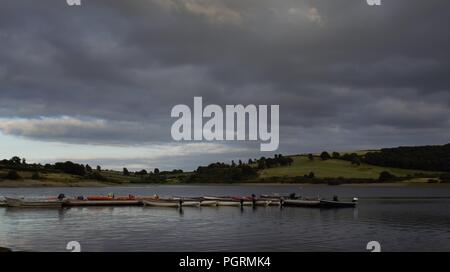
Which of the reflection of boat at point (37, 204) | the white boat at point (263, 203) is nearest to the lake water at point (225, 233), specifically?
the reflection of boat at point (37, 204)

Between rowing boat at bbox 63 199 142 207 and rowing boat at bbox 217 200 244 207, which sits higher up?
rowing boat at bbox 63 199 142 207

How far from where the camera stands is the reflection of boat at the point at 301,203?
123188 millimetres

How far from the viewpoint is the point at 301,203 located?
414ft

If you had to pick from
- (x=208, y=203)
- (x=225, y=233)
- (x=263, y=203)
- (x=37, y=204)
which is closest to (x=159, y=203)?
(x=208, y=203)

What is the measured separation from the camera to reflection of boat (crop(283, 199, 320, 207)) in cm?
12319

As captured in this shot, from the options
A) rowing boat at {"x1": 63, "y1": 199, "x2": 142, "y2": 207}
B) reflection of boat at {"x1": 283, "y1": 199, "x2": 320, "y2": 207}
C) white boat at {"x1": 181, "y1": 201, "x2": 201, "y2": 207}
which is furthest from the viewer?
reflection of boat at {"x1": 283, "y1": 199, "x2": 320, "y2": 207}

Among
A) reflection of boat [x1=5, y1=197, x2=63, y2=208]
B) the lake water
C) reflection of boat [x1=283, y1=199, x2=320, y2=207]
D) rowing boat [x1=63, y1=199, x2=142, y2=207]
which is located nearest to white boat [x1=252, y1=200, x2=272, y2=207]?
reflection of boat [x1=283, y1=199, x2=320, y2=207]

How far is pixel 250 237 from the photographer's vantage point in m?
64.8

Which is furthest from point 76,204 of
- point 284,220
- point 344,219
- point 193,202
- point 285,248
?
point 285,248

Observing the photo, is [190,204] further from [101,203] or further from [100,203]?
[100,203]

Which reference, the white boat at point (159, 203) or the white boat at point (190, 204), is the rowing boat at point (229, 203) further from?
the white boat at point (159, 203)

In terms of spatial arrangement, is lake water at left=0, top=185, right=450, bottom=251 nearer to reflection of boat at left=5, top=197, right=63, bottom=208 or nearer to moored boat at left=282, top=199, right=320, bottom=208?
reflection of boat at left=5, top=197, right=63, bottom=208
